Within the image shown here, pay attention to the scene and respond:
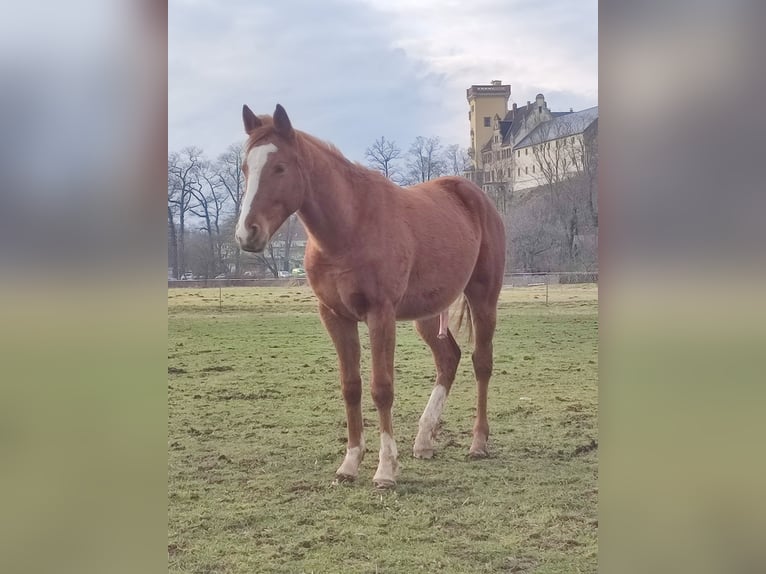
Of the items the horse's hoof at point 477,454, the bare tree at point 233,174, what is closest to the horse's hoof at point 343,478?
the horse's hoof at point 477,454

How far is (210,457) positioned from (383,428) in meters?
0.79

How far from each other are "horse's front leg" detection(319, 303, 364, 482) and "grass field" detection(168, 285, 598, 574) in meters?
0.13

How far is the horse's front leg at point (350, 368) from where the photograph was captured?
8.80ft

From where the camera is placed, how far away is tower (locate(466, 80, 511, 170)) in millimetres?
2666

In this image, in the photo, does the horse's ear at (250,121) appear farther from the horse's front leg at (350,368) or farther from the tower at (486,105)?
the tower at (486,105)

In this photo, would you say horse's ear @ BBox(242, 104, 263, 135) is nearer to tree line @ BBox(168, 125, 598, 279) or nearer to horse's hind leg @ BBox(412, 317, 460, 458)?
tree line @ BBox(168, 125, 598, 279)

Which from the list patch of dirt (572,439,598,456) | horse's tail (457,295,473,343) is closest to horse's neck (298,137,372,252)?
horse's tail (457,295,473,343)

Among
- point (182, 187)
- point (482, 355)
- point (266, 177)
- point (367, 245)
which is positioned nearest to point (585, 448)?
point (482, 355)
